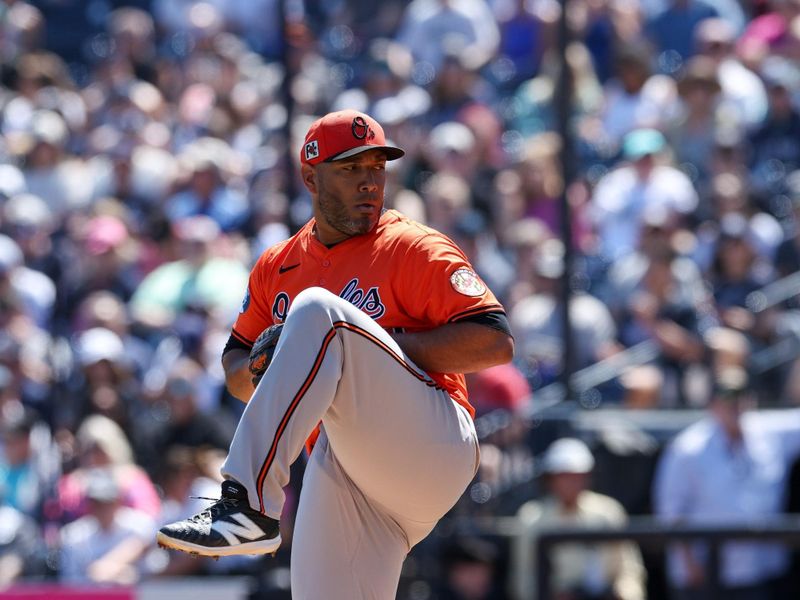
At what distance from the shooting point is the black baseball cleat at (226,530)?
4312 mm

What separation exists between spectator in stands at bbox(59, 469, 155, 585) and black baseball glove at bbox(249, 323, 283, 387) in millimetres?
4445

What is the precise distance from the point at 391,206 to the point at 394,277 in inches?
201

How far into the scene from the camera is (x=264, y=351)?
4.63 meters

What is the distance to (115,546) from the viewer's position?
351 inches

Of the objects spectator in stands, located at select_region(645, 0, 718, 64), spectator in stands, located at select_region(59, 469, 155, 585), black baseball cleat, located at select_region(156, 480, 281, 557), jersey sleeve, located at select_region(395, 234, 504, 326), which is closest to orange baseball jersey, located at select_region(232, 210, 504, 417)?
jersey sleeve, located at select_region(395, 234, 504, 326)

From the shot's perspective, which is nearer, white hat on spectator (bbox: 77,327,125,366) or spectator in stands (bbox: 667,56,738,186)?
white hat on spectator (bbox: 77,327,125,366)

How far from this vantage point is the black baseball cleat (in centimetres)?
431

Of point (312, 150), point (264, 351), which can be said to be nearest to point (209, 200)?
point (312, 150)

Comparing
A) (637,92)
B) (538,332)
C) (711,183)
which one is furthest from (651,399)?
(637,92)

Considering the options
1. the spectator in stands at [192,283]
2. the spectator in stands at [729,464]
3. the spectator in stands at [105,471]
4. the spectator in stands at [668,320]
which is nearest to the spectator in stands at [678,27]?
Result: the spectator in stands at [668,320]

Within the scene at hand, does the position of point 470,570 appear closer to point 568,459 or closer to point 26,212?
point 568,459

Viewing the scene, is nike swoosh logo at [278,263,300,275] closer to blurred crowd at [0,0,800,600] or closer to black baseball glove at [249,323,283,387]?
black baseball glove at [249,323,283,387]

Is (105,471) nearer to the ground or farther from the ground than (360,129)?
nearer to the ground

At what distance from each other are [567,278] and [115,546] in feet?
9.72
